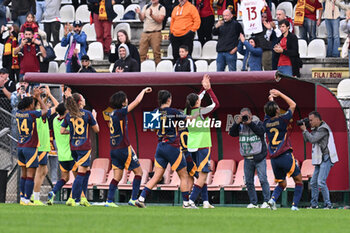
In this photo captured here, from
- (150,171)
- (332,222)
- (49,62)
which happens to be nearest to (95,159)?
(150,171)

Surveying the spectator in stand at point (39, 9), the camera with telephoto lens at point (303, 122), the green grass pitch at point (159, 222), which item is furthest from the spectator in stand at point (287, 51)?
the spectator in stand at point (39, 9)

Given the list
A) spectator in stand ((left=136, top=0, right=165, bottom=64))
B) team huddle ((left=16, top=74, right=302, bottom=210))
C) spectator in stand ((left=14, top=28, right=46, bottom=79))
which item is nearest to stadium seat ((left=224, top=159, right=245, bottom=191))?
team huddle ((left=16, top=74, right=302, bottom=210))

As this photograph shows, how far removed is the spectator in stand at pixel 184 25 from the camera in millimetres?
21391

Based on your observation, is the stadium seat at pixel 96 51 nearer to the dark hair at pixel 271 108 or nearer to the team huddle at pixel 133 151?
the team huddle at pixel 133 151

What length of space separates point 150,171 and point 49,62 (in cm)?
616

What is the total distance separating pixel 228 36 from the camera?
67.9 ft

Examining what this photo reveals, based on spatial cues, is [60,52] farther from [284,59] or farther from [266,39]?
[284,59]

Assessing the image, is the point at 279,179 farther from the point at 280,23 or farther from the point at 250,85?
the point at 280,23

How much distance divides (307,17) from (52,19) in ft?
24.6

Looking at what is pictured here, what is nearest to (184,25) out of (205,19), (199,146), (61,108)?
(205,19)

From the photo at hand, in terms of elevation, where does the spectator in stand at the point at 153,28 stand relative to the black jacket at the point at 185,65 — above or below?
above

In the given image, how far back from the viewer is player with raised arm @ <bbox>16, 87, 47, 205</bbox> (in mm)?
16172

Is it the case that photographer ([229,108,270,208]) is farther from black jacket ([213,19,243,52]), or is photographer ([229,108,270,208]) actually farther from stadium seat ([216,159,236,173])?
black jacket ([213,19,243,52])

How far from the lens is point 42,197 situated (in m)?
19.8
